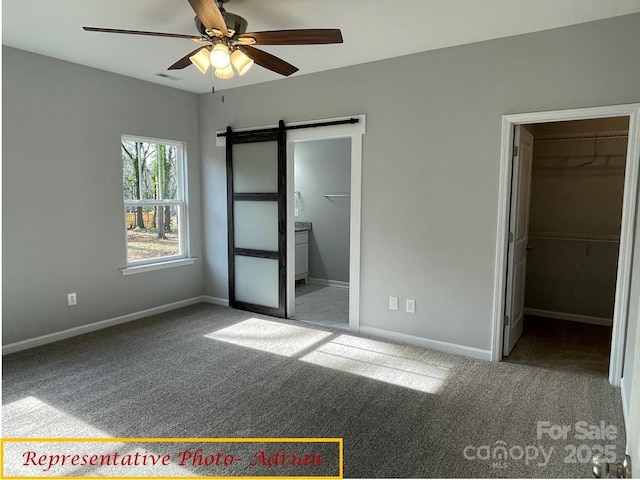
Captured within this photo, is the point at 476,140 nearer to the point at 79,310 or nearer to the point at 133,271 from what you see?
the point at 133,271

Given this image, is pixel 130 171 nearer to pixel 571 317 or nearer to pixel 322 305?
pixel 322 305

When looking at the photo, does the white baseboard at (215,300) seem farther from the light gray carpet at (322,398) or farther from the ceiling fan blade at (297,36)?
the ceiling fan blade at (297,36)

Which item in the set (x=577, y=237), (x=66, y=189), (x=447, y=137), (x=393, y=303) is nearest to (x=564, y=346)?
(x=577, y=237)

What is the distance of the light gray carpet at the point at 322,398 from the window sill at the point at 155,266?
0.78 m

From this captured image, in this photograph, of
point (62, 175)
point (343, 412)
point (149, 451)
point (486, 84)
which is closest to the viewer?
point (149, 451)

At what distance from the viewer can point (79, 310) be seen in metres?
4.09

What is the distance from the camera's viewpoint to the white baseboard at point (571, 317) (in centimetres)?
439

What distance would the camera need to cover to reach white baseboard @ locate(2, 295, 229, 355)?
11.9 feet

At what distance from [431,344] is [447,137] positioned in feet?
6.09

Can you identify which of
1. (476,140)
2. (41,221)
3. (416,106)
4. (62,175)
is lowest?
(41,221)

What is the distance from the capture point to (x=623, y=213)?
2941 mm

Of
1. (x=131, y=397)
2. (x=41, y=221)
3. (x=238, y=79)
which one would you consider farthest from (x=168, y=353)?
(x=238, y=79)

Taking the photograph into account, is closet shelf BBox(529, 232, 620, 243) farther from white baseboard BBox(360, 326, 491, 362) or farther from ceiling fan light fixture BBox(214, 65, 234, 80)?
ceiling fan light fixture BBox(214, 65, 234, 80)

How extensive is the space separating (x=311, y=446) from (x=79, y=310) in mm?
2999
